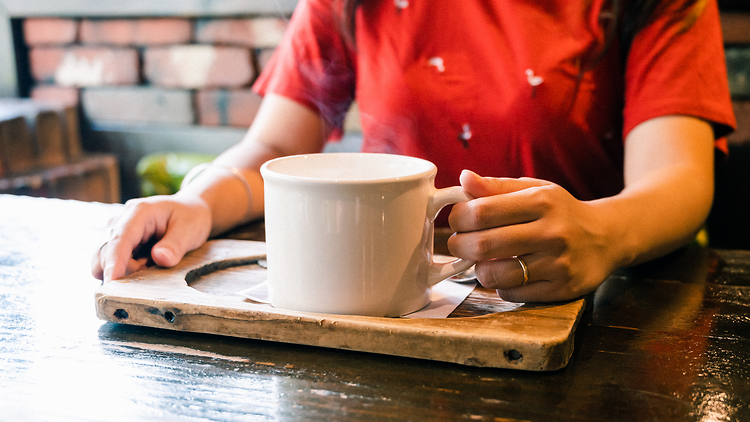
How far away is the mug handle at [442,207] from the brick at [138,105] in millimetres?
1866

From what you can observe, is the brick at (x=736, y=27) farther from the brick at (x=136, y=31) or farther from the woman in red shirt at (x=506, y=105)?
the brick at (x=136, y=31)

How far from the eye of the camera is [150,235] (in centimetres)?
67

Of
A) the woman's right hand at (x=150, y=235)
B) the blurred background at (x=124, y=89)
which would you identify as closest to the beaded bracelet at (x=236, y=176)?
the woman's right hand at (x=150, y=235)

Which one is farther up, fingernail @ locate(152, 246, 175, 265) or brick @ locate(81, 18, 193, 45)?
brick @ locate(81, 18, 193, 45)

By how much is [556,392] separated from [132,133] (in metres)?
2.22

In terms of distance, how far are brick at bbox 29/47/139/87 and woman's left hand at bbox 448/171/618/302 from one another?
2.08m

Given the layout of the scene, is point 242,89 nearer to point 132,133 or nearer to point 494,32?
point 132,133

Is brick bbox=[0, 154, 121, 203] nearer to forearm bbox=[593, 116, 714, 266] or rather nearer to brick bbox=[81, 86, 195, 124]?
brick bbox=[81, 86, 195, 124]

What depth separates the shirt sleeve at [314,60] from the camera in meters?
1.03

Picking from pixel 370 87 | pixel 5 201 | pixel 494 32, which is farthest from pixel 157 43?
pixel 494 32

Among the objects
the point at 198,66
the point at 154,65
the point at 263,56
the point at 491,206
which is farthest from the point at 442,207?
the point at 154,65

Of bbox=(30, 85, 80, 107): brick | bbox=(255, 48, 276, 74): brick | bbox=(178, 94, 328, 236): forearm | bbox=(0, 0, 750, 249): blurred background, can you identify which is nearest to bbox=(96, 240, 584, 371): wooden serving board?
bbox=(178, 94, 328, 236): forearm

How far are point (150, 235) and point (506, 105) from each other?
1.89 feet

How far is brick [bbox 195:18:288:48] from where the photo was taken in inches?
78.7
